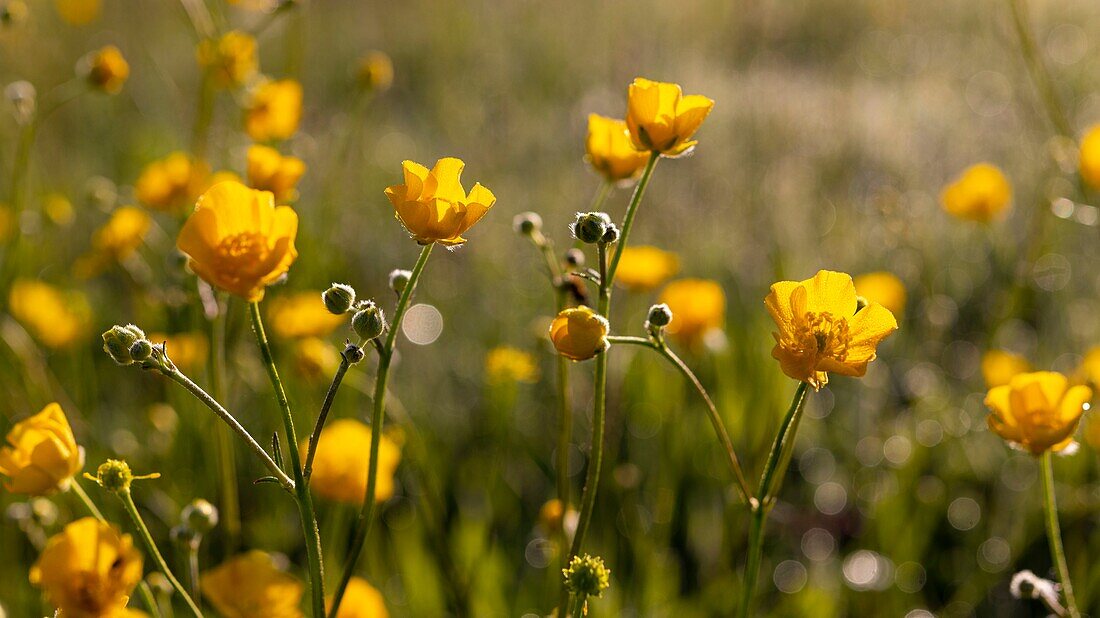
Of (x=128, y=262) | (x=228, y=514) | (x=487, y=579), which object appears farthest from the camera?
(x=128, y=262)

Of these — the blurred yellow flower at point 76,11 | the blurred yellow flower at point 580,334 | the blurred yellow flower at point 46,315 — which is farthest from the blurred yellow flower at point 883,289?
the blurred yellow flower at point 76,11

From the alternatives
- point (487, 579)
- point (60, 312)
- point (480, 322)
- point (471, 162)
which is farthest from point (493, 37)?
point (487, 579)

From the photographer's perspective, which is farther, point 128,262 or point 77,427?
point 128,262

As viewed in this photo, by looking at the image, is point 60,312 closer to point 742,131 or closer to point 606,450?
point 606,450

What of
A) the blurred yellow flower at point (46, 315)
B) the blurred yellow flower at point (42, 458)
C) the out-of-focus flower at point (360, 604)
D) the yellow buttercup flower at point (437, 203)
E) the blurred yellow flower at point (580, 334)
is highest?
the yellow buttercup flower at point (437, 203)

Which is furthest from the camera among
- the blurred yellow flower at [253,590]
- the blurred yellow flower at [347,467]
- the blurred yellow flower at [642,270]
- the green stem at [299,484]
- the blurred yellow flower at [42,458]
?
the blurred yellow flower at [642,270]

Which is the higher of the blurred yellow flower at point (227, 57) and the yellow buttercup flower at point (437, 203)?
the yellow buttercup flower at point (437, 203)

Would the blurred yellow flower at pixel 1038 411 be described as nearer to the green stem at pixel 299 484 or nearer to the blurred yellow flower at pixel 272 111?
the green stem at pixel 299 484
